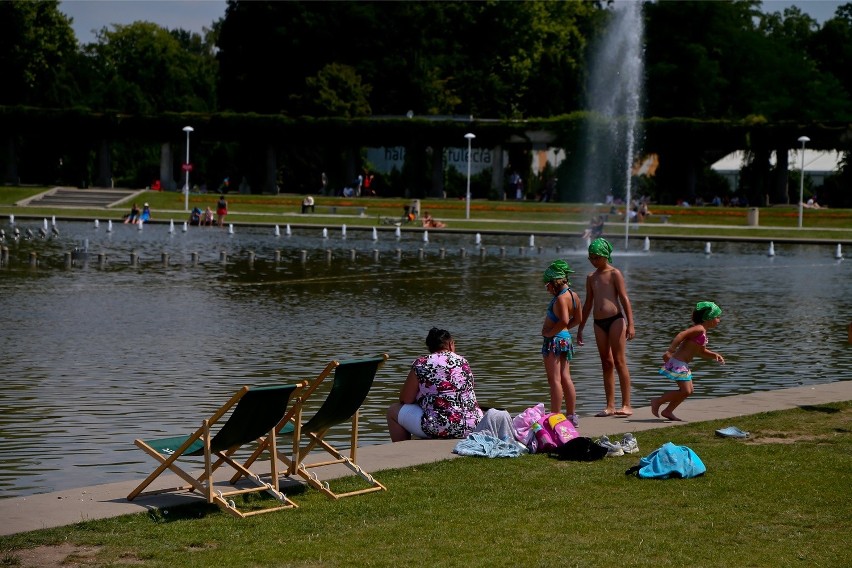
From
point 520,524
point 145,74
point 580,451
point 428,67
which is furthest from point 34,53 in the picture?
point 520,524

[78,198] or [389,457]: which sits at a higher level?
[78,198]

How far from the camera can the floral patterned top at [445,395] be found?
11609 millimetres

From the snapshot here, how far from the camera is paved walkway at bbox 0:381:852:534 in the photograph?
9.01 m

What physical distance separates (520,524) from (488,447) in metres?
2.36


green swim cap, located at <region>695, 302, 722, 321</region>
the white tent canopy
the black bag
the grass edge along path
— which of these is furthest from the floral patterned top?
the white tent canopy

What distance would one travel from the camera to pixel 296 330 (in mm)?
22844

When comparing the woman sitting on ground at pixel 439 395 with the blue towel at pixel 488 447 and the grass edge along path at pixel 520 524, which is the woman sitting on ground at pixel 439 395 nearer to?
the blue towel at pixel 488 447

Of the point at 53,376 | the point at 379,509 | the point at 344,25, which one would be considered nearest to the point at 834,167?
the point at 344,25

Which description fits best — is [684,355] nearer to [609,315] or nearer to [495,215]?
[609,315]

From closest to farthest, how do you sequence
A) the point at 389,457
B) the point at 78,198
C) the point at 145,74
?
the point at 389,457, the point at 78,198, the point at 145,74

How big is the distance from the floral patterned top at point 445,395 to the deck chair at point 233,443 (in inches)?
82.0

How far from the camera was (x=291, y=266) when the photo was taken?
38.3 meters

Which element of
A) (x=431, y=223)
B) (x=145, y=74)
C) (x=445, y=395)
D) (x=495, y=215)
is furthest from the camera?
(x=145, y=74)

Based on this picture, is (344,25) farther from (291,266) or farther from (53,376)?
(53,376)
